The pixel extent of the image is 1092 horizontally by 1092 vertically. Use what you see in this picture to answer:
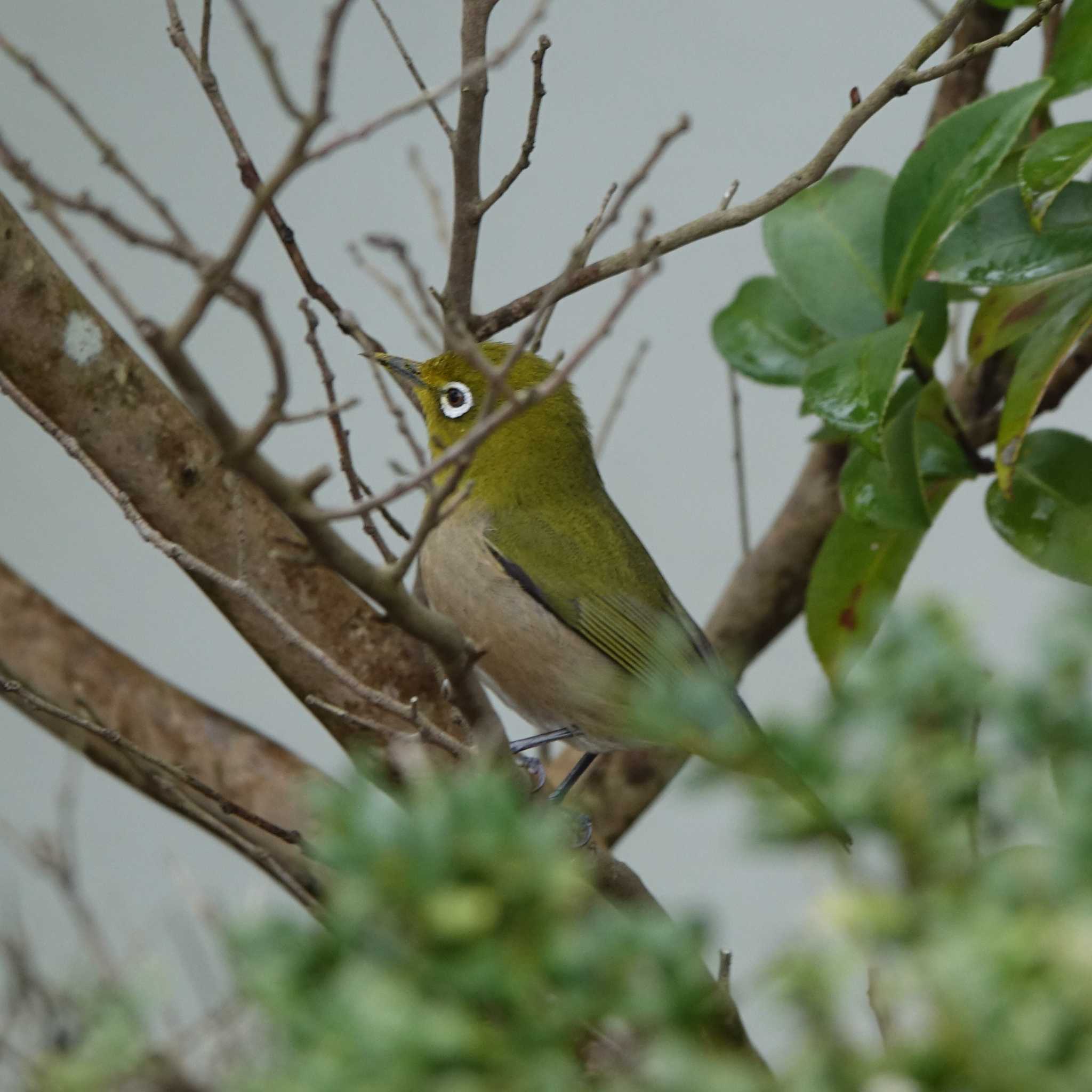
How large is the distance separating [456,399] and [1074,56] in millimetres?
1052

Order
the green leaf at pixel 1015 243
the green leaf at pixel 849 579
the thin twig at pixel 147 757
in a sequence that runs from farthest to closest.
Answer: the green leaf at pixel 849 579
the green leaf at pixel 1015 243
the thin twig at pixel 147 757

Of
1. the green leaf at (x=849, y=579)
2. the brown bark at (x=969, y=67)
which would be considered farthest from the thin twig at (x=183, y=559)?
the brown bark at (x=969, y=67)

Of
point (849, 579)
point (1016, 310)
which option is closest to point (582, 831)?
point (849, 579)

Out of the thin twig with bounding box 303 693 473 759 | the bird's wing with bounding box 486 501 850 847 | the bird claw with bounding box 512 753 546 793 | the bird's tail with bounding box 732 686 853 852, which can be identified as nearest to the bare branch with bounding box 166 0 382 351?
the bird's wing with bounding box 486 501 850 847

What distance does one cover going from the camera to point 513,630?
7.75 ft

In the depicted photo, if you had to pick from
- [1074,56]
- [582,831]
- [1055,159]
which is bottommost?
[582,831]

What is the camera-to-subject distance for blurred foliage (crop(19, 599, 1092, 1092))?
1.92 ft

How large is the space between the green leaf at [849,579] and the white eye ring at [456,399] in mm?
627

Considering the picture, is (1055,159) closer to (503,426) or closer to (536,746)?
(503,426)

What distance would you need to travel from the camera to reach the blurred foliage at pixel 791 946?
584 millimetres

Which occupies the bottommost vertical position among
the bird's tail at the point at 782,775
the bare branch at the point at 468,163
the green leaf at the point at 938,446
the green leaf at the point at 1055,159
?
the bird's tail at the point at 782,775

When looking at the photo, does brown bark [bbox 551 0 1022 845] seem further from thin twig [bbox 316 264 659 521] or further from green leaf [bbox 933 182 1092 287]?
thin twig [bbox 316 264 659 521]

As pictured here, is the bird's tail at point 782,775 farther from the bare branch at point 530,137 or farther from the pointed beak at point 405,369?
the pointed beak at point 405,369

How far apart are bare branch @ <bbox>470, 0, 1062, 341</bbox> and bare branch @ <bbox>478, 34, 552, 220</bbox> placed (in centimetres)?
12
